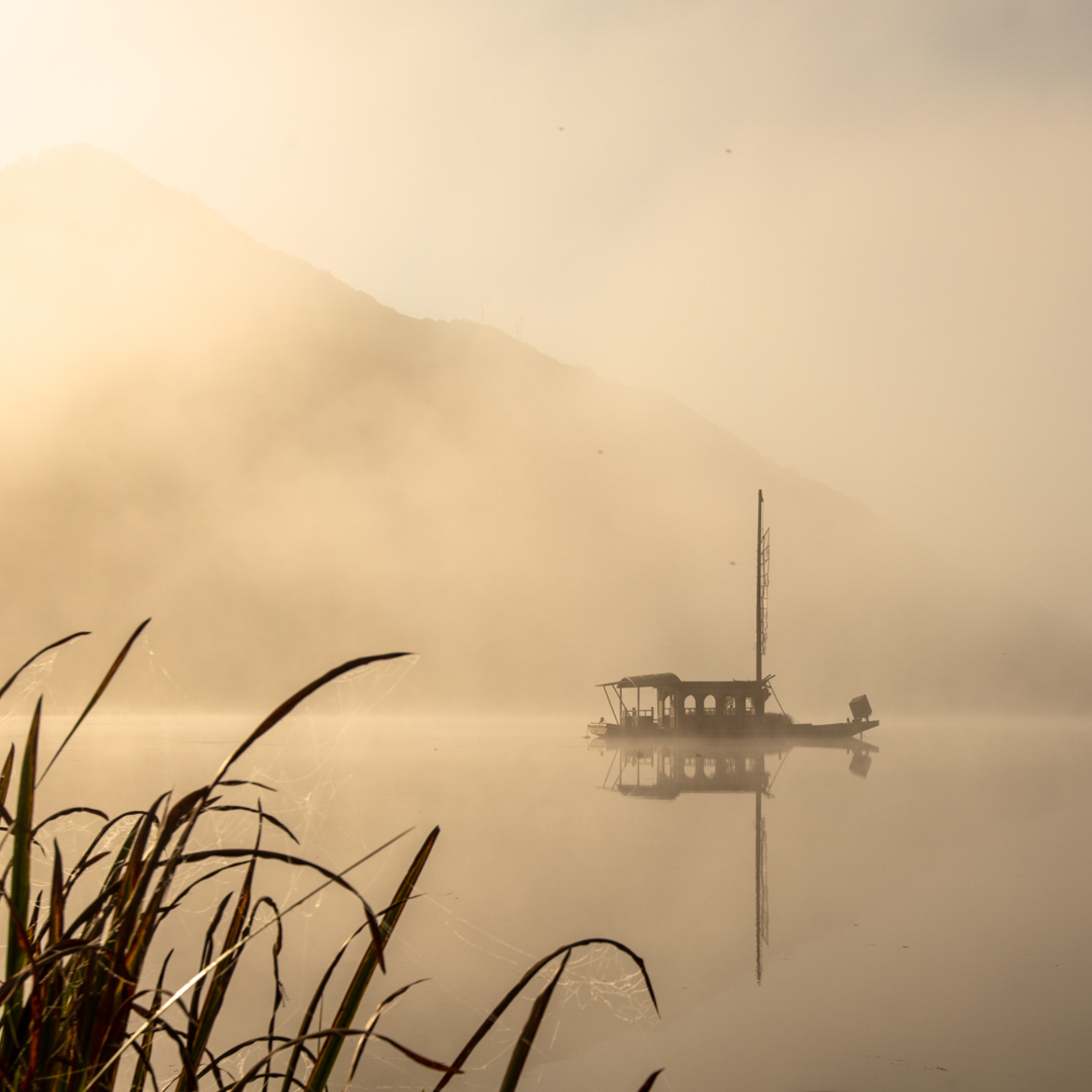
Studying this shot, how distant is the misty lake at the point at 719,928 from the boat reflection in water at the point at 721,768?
0.12 metres

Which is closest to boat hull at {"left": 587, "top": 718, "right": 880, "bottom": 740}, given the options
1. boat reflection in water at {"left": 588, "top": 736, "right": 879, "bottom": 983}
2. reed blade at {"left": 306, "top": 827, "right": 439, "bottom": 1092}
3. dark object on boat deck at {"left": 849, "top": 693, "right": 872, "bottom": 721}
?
boat reflection in water at {"left": 588, "top": 736, "right": 879, "bottom": 983}

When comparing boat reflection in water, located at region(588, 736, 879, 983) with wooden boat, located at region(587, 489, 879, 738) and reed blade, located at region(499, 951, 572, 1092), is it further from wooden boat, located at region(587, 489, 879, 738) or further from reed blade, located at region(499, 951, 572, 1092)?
reed blade, located at region(499, 951, 572, 1092)

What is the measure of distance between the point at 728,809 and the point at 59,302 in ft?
650

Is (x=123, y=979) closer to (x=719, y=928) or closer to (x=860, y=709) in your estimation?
(x=719, y=928)

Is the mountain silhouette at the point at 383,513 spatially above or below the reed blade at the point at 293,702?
above

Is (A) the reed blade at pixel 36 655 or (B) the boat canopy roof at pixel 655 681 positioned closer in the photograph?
(A) the reed blade at pixel 36 655

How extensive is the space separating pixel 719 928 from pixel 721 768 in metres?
15.7

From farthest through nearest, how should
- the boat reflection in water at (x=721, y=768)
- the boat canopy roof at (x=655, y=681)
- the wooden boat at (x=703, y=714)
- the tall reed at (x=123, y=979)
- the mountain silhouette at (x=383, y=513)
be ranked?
the mountain silhouette at (x=383, y=513), the wooden boat at (x=703, y=714), the boat canopy roof at (x=655, y=681), the boat reflection in water at (x=721, y=768), the tall reed at (x=123, y=979)

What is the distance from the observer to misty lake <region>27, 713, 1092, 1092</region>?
4223 millimetres

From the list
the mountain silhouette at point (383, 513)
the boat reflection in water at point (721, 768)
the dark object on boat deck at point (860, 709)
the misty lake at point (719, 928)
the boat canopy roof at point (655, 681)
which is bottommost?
the misty lake at point (719, 928)

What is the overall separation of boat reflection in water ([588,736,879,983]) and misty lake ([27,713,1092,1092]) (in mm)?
121

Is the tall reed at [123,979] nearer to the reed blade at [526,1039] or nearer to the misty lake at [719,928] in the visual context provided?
the reed blade at [526,1039]

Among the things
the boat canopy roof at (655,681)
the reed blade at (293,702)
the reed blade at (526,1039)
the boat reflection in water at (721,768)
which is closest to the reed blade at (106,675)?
the reed blade at (293,702)

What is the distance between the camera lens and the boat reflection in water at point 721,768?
30.8 ft
